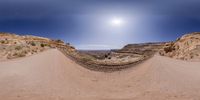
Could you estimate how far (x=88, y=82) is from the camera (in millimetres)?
21141

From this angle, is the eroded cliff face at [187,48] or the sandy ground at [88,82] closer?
the sandy ground at [88,82]

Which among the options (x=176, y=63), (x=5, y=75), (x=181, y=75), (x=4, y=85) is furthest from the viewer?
(x=176, y=63)

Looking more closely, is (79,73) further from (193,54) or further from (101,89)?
(193,54)

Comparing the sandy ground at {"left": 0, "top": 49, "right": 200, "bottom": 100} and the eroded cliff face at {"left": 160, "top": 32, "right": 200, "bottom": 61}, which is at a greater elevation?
the eroded cliff face at {"left": 160, "top": 32, "right": 200, "bottom": 61}

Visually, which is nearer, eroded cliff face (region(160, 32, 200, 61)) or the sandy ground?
the sandy ground

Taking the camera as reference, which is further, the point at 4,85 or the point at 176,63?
the point at 176,63

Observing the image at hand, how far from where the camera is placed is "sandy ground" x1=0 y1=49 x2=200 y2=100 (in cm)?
1617

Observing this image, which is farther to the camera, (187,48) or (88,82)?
(187,48)

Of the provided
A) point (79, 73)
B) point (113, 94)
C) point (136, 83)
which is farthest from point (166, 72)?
point (79, 73)

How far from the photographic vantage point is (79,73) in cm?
2367

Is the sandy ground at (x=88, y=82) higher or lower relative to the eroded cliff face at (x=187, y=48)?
lower

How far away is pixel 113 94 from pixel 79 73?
6799 mm

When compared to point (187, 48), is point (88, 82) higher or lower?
lower

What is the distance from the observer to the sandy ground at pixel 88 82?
1617 centimetres
